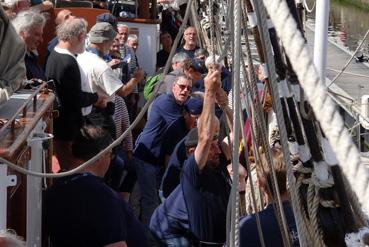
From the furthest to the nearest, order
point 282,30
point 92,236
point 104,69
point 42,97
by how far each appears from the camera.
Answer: point 104,69 < point 42,97 < point 92,236 < point 282,30

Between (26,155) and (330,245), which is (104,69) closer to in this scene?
(26,155)

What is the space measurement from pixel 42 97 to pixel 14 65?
0.38 meters

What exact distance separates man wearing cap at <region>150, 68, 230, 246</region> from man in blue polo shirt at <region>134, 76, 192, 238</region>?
122 cm

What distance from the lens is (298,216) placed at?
1910 millimetres

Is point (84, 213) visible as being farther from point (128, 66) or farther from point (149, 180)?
point (128, 66)

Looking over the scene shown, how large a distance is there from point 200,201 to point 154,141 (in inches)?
56.0

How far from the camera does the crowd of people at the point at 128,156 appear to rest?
2.75 metres

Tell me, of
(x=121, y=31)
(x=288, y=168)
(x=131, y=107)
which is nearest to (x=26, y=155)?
(x=288, y=168)

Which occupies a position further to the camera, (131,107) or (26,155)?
(131,107)

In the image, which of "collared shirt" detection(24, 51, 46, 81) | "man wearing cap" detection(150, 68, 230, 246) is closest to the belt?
"man wearing cap" detection(150, 68, 230, 246)

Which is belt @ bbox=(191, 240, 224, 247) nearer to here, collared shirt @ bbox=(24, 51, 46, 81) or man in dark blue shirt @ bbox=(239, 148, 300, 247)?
man in dark blue shirt @ bbox=(239, 148, 300, 247)

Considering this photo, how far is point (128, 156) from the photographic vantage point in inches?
191

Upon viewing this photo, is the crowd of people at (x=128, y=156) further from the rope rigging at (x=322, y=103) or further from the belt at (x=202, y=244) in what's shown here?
the rope rigging at (x=322, y=103)

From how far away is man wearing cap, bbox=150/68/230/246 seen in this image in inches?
128
